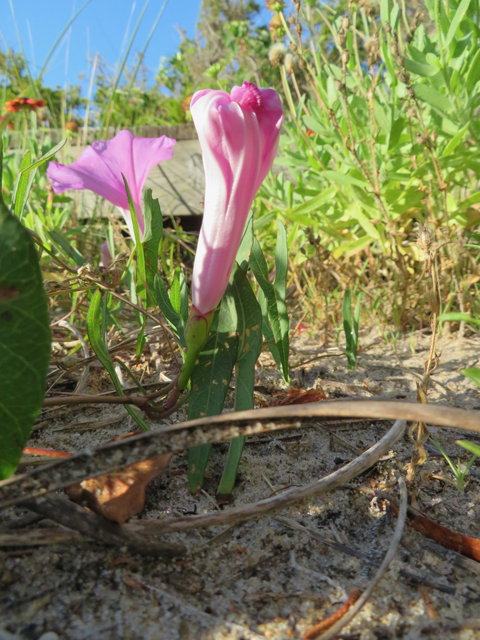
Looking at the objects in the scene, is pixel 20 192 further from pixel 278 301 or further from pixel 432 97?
pixel 432 97

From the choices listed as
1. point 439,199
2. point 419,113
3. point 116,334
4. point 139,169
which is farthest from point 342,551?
point 439,199

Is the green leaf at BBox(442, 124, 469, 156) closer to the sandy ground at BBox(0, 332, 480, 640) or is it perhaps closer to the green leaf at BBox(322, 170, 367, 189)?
the green leaf at BBox(322, 170, 367, 189)

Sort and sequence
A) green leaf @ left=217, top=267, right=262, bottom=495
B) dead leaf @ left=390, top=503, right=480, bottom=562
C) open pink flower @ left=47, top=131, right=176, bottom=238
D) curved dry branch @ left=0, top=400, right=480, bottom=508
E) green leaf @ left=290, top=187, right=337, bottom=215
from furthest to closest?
green leaf @ left=290, top=187, right=337, bottom=215 → open pink flower @ left=47, top=131, right=176, bottom=238 → green leaf @ left=217, top=267, right=262, bottom=495 → dead leaf @ left=390, top=503, right=480, bottom=562 → curved dry branch @ left=0, top=400, right=480, bottom=508

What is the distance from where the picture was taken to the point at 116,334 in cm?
120

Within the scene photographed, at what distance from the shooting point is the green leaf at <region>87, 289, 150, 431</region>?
2.18 feet

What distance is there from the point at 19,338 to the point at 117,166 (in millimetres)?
415

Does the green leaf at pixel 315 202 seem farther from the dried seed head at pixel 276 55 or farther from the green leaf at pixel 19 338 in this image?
the green leaf at pixel 19 338

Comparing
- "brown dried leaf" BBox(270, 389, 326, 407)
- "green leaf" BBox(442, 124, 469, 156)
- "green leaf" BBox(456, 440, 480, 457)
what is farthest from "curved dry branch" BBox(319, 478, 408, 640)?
"green leaf" BBox(442, 124, 469, 156)

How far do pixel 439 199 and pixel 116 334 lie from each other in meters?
0.98

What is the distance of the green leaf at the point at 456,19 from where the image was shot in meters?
1.04

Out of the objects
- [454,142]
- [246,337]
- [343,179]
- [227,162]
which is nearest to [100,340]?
[246,337]

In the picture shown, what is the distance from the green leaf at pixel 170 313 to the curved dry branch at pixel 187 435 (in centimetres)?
28

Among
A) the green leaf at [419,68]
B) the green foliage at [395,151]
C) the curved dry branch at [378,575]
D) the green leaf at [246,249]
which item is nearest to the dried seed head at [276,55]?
the green foliage at [395,151]

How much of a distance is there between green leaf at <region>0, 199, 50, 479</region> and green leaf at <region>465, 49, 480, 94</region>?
3.67 feet
